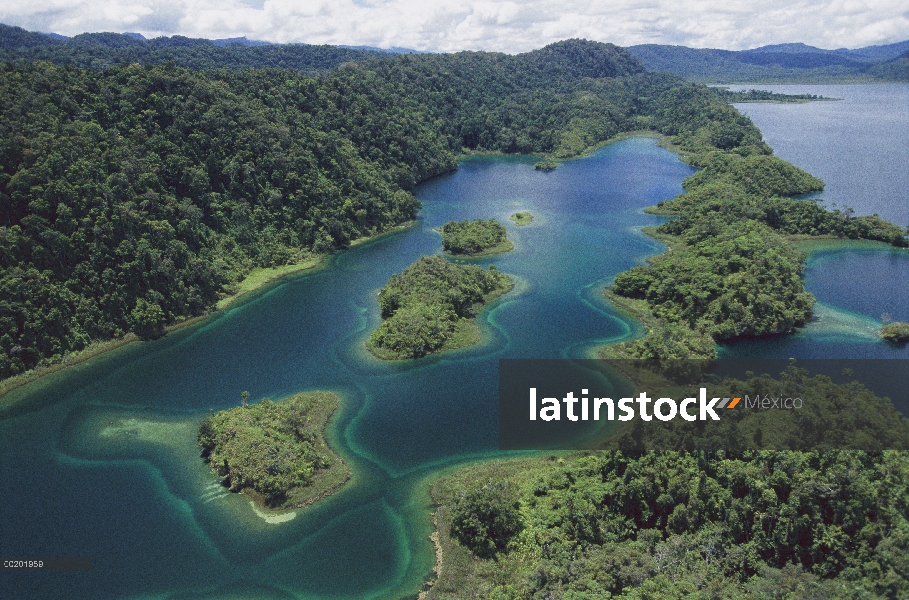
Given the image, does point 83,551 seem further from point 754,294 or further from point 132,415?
point 754,294

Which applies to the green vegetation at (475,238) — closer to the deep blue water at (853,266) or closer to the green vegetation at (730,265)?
the green vegetation at (730,265)

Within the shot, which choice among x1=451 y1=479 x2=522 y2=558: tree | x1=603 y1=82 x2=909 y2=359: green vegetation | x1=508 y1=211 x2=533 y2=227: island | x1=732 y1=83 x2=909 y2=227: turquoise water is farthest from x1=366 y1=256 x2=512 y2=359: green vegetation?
x1=732 y1=83 x2=909 y2=227: turquoise water

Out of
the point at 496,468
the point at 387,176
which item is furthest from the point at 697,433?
the point at 387,176

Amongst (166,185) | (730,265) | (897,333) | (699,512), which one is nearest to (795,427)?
(699,512)

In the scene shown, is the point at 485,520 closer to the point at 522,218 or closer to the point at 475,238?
the point at 475,238

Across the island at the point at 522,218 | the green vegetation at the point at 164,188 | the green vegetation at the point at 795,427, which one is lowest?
the green vegetation at the point at 795,427

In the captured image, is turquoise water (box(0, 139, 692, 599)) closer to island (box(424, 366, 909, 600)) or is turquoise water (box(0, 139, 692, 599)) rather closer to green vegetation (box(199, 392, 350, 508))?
green vegetation (box(199, 392, 350, 508))

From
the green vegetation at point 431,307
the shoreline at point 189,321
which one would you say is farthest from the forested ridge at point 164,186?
the green vegetation at point 431,307
